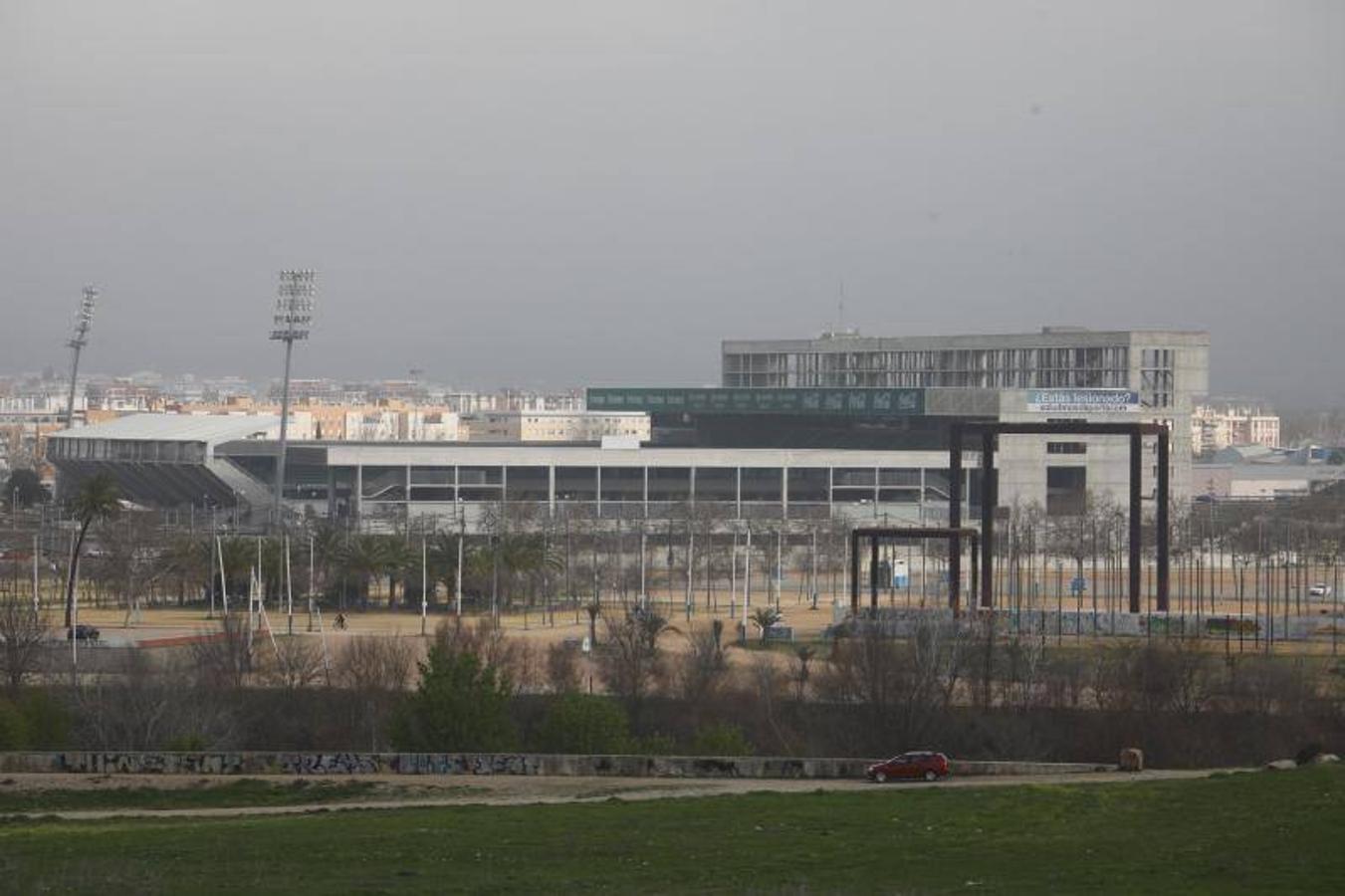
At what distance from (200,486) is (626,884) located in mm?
84562

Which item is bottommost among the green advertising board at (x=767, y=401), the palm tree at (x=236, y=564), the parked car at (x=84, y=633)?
the parked car at (x=84, y=633)

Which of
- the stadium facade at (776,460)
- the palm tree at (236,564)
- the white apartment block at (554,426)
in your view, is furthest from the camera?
the white apartment block at (554,426)

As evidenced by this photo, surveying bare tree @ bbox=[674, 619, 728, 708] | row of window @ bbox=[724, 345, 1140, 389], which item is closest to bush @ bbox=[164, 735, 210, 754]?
bare tree @ bbox=[674, 619, 728, 708]

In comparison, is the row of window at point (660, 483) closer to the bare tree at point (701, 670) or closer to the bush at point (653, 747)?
the bare tree at point (701, 670)

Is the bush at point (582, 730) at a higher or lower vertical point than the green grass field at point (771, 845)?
higher

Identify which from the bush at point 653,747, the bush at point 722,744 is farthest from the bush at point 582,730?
the bush at point 722,744

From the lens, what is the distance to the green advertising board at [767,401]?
110625 millimetres

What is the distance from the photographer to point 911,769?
1471 inches

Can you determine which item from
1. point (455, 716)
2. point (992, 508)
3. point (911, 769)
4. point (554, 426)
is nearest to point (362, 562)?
point (992, 508)

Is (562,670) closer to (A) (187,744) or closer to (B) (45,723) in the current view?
(A) (187,744)

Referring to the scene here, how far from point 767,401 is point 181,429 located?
28805 mm

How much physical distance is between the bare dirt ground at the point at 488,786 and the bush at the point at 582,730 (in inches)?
174

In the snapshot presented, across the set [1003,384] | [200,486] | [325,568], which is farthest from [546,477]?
[325,568]

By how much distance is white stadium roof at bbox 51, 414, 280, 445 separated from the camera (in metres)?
108
